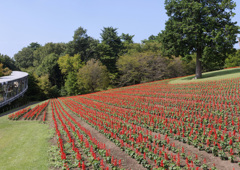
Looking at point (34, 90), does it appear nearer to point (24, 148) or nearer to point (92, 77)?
point (92, 77)

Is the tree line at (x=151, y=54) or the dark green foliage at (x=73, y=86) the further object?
the dark green foliage at (x=73, y=86)

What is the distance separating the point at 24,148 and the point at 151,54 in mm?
46315

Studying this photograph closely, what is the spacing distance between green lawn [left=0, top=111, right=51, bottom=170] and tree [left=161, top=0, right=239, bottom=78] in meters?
25.8

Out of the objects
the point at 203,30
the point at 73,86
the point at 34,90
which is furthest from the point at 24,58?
the point at 203,30

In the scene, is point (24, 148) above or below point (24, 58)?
below

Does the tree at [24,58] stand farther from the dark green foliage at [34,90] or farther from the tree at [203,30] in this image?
the tree at [203,30]

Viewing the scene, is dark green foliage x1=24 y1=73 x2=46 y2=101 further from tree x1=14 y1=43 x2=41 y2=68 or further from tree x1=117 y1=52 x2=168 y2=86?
tree x1=14 y1=43 x2=41 y2=68

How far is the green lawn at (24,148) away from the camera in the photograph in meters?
9.38

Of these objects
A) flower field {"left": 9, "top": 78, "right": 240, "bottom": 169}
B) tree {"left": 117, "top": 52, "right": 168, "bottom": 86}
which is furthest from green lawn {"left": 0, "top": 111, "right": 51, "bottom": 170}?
tree {"left": 117, "top": 52, "right": 168, "bottom": 86}

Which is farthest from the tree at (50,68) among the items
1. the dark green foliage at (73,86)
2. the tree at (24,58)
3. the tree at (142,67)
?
the tree at (24,58)

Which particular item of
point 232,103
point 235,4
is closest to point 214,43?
point 235,4

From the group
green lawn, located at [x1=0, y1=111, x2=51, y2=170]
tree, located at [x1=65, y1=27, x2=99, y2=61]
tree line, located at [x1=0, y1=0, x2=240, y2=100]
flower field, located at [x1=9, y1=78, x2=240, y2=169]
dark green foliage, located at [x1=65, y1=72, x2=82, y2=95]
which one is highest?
tree, located at [x1=65, y1=27, x2=99, y2=61]

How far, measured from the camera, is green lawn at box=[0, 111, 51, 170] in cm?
938

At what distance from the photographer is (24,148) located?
1162 cm
